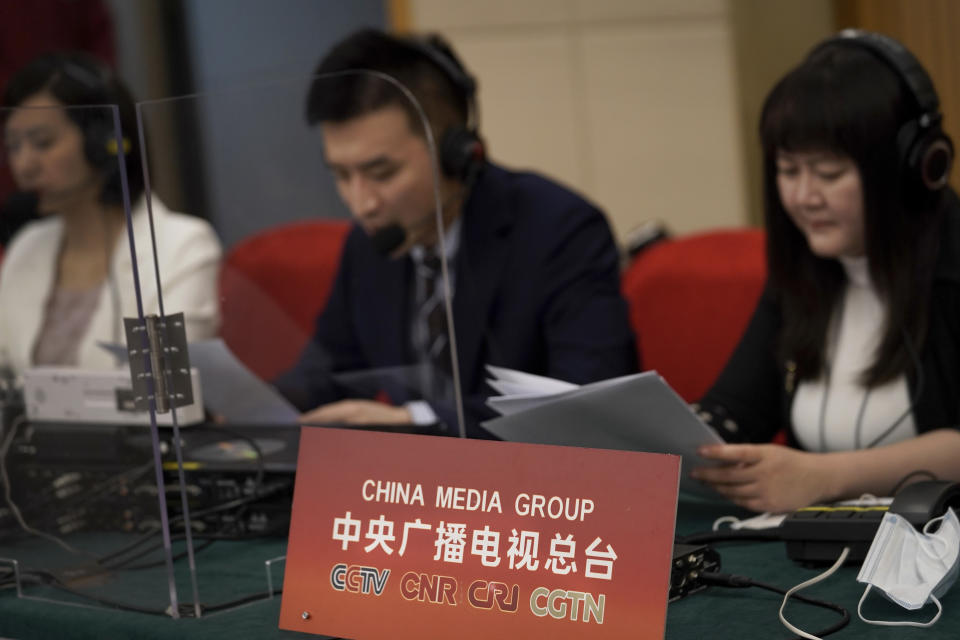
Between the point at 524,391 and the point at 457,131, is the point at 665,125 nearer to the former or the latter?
the point at 457,131

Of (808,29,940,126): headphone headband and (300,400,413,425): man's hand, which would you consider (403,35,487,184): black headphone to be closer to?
(300,400,413,425): man's hand

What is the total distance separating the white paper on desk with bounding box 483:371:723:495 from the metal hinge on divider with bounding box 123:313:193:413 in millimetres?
294

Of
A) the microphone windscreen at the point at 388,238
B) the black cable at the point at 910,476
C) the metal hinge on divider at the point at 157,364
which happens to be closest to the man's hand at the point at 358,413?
the microphone windscreen at the point at 388,238

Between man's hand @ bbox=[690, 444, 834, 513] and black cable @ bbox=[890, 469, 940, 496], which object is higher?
man's hand @ bbox=[690, 444, 834, 513]

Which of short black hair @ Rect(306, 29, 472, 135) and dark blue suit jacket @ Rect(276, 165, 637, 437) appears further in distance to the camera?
dark blue suit jacket @ Rect(276, 165, 637, 437)

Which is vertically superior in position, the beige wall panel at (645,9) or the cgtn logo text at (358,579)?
the beige wall panel at (645,9)

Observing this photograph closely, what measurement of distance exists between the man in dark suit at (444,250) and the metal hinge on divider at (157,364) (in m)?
0.31

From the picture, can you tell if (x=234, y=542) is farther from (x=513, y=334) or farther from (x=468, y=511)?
(x=513, y=334)

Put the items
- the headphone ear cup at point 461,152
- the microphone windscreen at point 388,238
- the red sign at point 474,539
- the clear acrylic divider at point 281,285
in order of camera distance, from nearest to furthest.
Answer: the red sign at point 474,539 < the clear acrylic divider at point 281,285 < the microphone windscreen at point 388,238 < the headphone ear cup at point 461,152

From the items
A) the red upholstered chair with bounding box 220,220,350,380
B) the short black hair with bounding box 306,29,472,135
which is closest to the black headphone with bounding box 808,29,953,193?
the short black hair with bounding box 306,29,472,135

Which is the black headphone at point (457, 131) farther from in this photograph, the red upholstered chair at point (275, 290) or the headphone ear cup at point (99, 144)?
the headphone ear cup at point (99, 144)

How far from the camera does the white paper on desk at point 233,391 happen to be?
123cm

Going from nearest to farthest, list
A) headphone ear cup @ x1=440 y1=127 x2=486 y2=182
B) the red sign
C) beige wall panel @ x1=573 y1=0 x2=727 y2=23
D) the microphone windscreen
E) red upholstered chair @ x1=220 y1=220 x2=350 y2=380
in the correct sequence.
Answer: the red sign, red upholstered chair @ x1=220 y1=220 x2=350 y2=380, the microphone windscreen, headphone ear cup @ x1=440 y1=127 x2=486 y2=182, beige wall panel @ x1=573 y1=0 x2=727 y2=23

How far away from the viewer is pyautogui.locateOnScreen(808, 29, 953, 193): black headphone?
4.41ft
